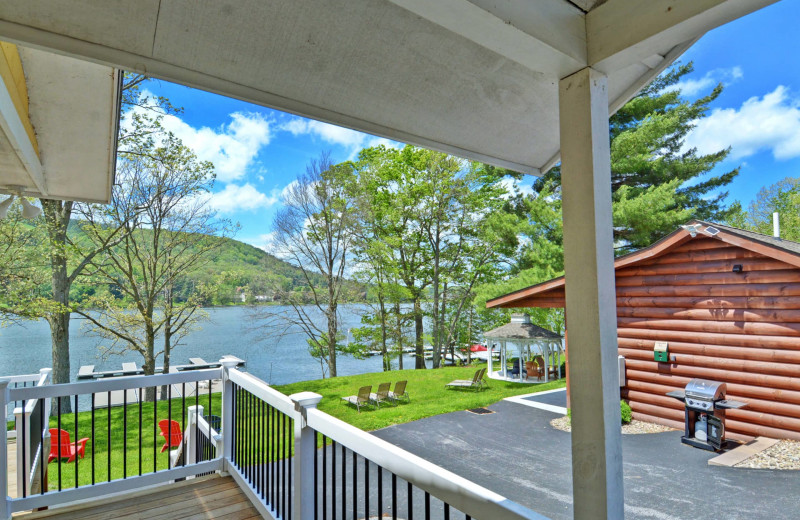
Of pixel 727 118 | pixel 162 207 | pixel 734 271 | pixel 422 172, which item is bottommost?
pixel 734 271

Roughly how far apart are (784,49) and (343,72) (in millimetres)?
41597

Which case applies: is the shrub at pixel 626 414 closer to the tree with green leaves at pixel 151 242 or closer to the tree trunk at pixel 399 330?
the tree trunk at pixel 399 330

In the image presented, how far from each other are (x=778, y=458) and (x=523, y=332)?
6.83 m

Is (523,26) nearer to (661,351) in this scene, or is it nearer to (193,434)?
(193,434)

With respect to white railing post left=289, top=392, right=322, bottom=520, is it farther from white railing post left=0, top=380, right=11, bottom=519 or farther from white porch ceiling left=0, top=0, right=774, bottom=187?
white railing post left=0, top=380, right=11, bottom=519

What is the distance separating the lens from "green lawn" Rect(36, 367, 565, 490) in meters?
7.27

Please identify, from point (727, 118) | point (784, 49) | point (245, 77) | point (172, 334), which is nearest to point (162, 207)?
point (172, 334)

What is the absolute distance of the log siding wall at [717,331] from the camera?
219 inches

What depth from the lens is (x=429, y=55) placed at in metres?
1.38

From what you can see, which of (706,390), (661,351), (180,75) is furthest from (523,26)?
(661,351)

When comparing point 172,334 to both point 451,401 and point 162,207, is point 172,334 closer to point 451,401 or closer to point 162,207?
point 162,207

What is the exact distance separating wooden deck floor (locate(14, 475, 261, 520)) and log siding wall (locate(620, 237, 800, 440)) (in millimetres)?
6478

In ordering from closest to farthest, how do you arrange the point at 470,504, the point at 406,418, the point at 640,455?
1. the point at 470,504
2. the point at 640,455
3. the point at 406,418

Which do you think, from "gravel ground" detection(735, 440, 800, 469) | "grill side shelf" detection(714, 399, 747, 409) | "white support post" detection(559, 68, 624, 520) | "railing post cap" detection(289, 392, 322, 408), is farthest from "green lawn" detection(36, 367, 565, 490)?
"white support post" detection(559, 68, 624, 520)
